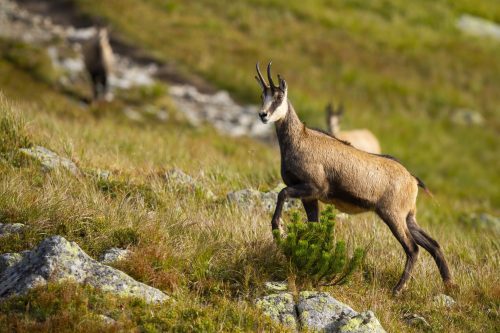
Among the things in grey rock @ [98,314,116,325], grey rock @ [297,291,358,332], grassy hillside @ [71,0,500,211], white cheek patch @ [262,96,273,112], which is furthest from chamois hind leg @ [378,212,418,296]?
grassy hillside @ [71,0,500,211]

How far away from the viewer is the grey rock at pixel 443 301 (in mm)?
7641

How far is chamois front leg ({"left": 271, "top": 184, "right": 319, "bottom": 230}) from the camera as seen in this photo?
7.77 meters

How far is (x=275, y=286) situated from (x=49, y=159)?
4049 mm

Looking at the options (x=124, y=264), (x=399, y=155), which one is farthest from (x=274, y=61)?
(x=124, y=264)

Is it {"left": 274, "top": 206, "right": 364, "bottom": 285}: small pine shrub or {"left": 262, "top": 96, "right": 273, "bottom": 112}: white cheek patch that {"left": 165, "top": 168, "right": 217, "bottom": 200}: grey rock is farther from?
{"left": 274, "top": 206, "right": 364, "bottom": 285}: small pine shrub

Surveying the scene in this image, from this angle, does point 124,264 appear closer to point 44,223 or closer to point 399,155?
point 44,223

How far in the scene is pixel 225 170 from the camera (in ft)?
→ 36.3

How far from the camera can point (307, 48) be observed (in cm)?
3183

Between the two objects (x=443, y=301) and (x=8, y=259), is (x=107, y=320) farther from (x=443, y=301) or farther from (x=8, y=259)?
(x=443, y=301)

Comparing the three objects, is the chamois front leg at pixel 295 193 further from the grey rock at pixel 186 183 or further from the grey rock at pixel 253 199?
the grey rock at pixel 186 183

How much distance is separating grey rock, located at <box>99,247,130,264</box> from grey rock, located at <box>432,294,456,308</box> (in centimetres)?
343

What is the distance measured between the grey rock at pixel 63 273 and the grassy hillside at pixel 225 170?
15 centimetres

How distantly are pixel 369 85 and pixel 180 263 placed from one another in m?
22.7

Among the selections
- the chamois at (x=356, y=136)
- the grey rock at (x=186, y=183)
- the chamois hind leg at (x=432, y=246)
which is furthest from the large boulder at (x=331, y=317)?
the chamois at (x=356, y=136)
